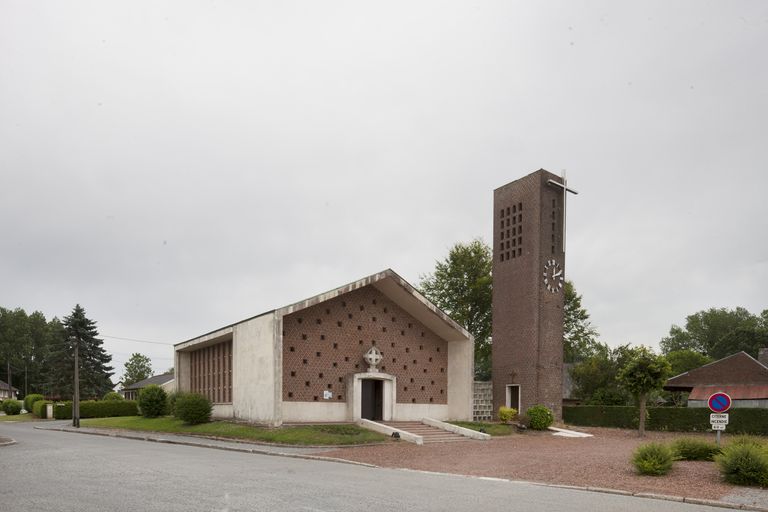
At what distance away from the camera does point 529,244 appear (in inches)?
1537

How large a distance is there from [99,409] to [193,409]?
26.5m

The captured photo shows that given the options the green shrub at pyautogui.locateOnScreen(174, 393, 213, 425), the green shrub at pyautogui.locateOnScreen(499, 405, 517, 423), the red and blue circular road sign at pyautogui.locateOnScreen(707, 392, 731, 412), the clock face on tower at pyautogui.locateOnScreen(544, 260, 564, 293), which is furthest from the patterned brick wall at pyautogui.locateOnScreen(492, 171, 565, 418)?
the red and blue circular road sign at pyautogui.locateOnScreen(707, 392, 731, 412)

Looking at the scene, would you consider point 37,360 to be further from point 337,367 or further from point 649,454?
point 649,454

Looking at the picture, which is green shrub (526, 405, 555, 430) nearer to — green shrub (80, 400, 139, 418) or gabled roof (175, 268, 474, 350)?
gabled roof (175, 268, 474, 350)

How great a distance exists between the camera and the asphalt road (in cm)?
1101

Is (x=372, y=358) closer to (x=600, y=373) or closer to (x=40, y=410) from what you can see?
(x=600, y=373)

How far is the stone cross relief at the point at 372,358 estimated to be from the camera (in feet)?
111

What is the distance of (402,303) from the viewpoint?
1431 inches

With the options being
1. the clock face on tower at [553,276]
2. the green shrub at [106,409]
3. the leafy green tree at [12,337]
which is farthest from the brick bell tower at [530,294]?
the leafy green tree at [12,337]

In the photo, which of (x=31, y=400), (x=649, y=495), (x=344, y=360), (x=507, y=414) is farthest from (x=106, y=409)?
(x=649, y=495)

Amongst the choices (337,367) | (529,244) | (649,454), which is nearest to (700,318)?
(529,244)

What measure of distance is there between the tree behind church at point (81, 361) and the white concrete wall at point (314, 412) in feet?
161

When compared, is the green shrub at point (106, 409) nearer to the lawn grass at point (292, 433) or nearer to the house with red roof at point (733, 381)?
the lawn grass at point (292, 433)

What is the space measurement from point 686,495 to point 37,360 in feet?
356
